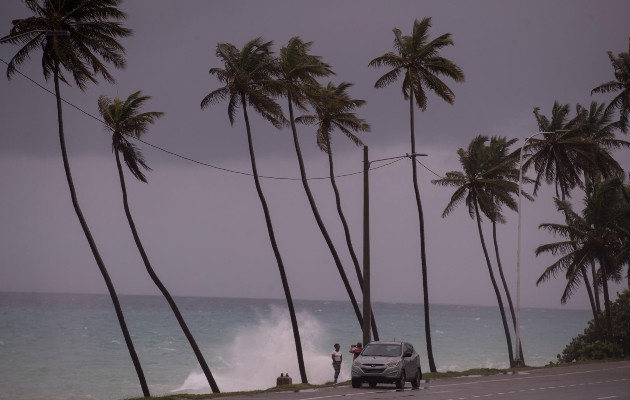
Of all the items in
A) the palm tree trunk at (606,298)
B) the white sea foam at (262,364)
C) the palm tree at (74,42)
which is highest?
the palm tree at (74,42)

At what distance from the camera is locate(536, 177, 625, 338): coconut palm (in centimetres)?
6122

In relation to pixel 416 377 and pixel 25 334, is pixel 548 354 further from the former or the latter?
pixel 416 377

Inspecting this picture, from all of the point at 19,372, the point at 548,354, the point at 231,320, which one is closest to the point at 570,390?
the point at 19,372

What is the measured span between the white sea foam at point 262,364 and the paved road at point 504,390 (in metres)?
44.0

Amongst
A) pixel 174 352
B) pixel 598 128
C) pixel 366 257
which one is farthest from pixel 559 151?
pixel 174 352

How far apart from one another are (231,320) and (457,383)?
142 metres

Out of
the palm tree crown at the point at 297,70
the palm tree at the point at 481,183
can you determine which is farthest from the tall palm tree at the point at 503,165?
the palm tree crown at the point at 297,70

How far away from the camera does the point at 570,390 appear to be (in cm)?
3256

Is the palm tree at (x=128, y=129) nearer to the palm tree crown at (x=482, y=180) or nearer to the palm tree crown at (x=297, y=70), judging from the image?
the palm tree crown at (x=297, y=70)

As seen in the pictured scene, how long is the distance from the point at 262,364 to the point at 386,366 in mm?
71279

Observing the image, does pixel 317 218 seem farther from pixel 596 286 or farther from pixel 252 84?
pixel 596 286

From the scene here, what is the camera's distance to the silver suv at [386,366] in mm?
32594

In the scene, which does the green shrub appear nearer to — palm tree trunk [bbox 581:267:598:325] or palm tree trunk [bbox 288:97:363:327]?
palm tree trunk [bbox 581:267:598:325]

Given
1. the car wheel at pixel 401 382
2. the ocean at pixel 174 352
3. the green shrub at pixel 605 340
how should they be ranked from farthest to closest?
the ocean at pixel 174 352 → the green shrub at pixel 605 340 → the car wheel at pixel 401 382
